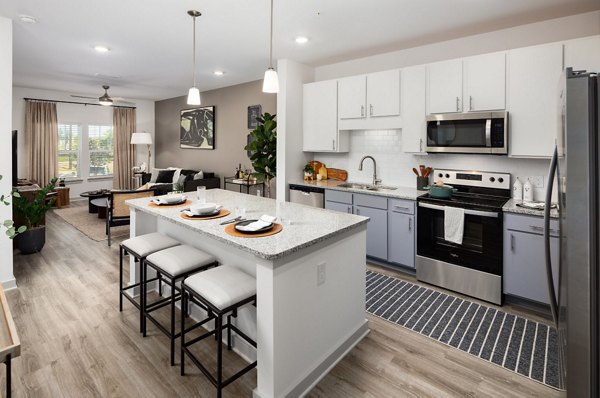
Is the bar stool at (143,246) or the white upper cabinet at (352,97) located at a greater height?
the white upper cabinet at (352,97)

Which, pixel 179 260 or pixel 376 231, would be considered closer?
pixel 179 260

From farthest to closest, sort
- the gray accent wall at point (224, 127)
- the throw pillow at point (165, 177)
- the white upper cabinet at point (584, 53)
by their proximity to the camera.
→ the throw pillow at point (165, 177), the gray accent wall at point (224, 127), the white upper cabinet at point (584, 53)

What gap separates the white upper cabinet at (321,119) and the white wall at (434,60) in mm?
338

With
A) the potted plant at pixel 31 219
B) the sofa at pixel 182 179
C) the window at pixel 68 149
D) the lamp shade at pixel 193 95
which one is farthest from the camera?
the window at pixel 68 149

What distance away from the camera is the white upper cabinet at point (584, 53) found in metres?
2.73

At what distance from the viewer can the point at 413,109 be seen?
3.84 meters

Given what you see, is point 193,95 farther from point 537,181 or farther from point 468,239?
point 537,181

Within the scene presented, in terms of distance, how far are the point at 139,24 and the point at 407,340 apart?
3905 mm

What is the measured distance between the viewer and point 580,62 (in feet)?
9.18

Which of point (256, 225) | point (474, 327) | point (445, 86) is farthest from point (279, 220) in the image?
point (445, 86)

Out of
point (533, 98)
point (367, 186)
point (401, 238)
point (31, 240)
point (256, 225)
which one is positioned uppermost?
point (533, 98)

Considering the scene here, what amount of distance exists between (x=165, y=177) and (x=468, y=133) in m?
6.42

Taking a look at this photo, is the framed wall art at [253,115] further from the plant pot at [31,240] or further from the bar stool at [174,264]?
the bar stool at [174,264]

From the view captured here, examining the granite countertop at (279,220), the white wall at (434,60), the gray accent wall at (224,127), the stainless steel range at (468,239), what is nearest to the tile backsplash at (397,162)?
the white wall at (434,60)
